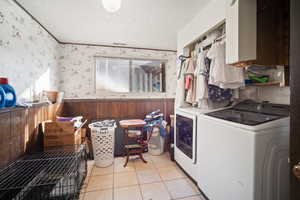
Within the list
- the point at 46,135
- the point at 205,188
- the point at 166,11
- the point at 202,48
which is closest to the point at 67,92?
the point at 46,135

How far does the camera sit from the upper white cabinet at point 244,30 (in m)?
1.06

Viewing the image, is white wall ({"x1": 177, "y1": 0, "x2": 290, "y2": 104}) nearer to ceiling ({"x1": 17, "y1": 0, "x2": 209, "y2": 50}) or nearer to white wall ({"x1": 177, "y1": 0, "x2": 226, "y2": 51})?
white wall ({"x1": 177, "y1": 0, "x2": 226, "y2": 51})

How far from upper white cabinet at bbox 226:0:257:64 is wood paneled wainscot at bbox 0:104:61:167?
2.02 m

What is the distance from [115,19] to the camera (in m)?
1.92

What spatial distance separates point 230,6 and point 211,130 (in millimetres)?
1101

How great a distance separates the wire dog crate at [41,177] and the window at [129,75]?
→ 1800mm

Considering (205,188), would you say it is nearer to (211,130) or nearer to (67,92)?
(211,130)

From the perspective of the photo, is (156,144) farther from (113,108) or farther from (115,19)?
(115,19)

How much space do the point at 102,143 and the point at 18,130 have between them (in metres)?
1.03

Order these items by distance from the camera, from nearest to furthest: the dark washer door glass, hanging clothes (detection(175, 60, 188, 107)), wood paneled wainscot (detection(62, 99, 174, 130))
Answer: the dark washer door glass
hanging clothes (detection(175, 60, 188, 107))
wood paneled wainscot (detection(62, 99, 174, 130))

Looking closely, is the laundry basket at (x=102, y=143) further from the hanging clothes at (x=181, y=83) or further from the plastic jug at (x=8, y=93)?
the hanging clothes at (x=181, y=83)

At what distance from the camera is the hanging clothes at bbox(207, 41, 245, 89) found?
1.40 m

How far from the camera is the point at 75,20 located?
1953mm

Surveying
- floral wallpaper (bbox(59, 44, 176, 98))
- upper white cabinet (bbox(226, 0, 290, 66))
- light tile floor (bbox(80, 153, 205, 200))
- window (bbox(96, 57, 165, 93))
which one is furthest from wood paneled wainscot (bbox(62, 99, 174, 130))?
upper white cabinet (bbox(226, 0, 290, 66))
